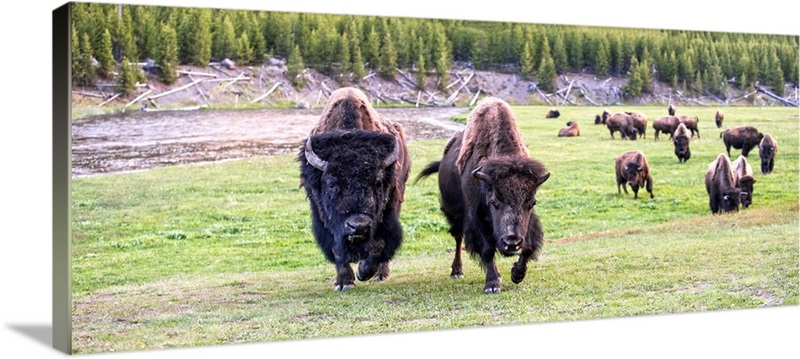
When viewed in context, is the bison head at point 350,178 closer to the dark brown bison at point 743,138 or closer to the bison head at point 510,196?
the bison head at point 510,196

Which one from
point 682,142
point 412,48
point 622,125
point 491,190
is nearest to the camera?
point 491,190

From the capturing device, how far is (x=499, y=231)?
9.97 meters

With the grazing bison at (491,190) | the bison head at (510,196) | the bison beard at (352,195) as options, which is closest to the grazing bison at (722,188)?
the grazing bison at (491,190)

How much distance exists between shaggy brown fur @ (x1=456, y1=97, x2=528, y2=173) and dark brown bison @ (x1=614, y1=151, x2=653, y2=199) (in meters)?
1.76

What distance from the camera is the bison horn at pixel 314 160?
9641 millimetres

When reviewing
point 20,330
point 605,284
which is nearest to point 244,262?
point 20,330

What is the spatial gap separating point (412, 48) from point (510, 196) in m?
2.36

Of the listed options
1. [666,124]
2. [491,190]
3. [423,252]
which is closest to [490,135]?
[491,190]

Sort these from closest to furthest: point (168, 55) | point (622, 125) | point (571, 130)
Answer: point (168, 55) → point (571, 130) → point (622, 125)

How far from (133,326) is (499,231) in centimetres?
345

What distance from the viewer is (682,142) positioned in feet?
42.2

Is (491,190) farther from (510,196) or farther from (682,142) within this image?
(682,142)

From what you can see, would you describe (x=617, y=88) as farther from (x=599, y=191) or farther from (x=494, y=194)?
(x=494, y=194)

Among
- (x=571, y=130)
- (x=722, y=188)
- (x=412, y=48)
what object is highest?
(x=412, y=48)
